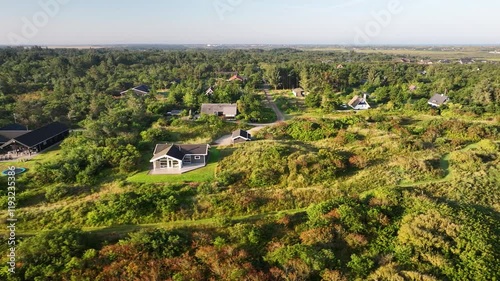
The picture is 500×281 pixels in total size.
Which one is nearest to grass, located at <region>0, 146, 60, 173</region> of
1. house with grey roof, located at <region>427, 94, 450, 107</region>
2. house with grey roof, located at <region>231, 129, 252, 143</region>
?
house with grey roof, located at <region>231, 129, 252, 143</region>

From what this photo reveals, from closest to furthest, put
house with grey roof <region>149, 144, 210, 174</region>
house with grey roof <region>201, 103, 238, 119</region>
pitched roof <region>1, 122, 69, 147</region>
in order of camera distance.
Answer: house with grey roof <region>149, 144, 210, 174</region>
pitched roof <region>1, 122, 69, 147</region>
house with grey roof <region>201, 103, 238, 119</region>

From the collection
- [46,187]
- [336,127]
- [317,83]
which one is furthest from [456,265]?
[317,83]

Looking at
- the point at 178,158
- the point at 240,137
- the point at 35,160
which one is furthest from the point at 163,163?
the point at 35,160

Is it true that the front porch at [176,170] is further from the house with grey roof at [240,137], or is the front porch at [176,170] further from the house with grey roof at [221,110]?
the house with grey roof at [221,110]

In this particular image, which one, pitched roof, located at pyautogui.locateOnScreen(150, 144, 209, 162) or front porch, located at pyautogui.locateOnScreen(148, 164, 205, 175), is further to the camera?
pitched roof, located at pyautogui.locateOnScreen(150, 144, 209, 162)

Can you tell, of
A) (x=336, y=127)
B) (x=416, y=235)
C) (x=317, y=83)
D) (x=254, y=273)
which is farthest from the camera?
(x=317, y=83)

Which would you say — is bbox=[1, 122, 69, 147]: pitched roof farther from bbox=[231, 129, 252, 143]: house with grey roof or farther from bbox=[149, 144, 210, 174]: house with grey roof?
bbox=[231, 129, 252, 143]: house with grey roof

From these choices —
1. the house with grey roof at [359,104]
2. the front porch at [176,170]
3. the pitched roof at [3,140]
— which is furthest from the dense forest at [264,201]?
the house with grey roof at [359,104]

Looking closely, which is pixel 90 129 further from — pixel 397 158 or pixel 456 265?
pixel 456 265
